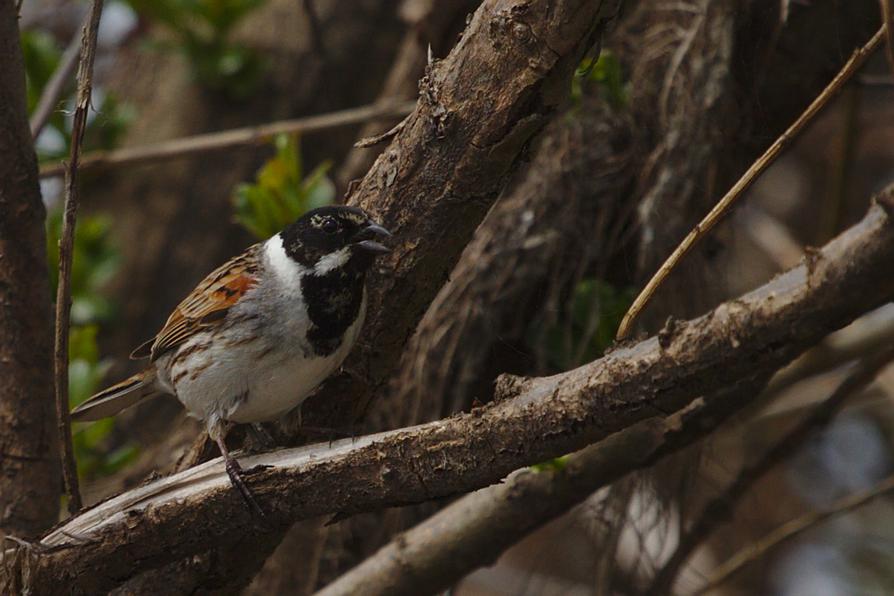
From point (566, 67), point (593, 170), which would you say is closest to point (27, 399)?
point (566, 67)

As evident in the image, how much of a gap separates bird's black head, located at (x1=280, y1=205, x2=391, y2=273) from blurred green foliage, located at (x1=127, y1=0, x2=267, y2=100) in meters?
1.99

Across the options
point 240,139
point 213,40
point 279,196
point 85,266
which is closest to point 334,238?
point 279,196

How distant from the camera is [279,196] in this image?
13.5 feet

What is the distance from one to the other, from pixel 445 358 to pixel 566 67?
1723mm

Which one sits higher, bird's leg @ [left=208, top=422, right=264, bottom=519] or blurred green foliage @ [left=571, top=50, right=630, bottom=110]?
blurred green foliage @ [left=571, top=50, right=630, bottom=110]

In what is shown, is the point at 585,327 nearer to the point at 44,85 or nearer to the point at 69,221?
the point at 69,221

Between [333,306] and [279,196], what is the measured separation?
900 mm

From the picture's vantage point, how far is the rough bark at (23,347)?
3258 millimetres

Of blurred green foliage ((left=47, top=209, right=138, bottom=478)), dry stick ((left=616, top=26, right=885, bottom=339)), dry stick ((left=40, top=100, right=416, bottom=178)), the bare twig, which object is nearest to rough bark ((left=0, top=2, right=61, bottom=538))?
blurred green foliage ((left=47, top=209, right=138, bottom=478))

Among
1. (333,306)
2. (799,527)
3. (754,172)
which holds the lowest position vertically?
(799,527)

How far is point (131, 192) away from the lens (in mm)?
6133

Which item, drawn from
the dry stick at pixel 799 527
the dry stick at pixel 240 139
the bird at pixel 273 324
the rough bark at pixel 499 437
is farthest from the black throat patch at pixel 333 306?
the dry stick at pixel 799 527

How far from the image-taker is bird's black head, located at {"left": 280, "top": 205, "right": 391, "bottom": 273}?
10.3 feet

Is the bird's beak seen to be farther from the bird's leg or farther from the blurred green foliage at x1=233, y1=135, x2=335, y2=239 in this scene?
the blurred green foliage at x1=233, y1=135, x2=335, y2=239
